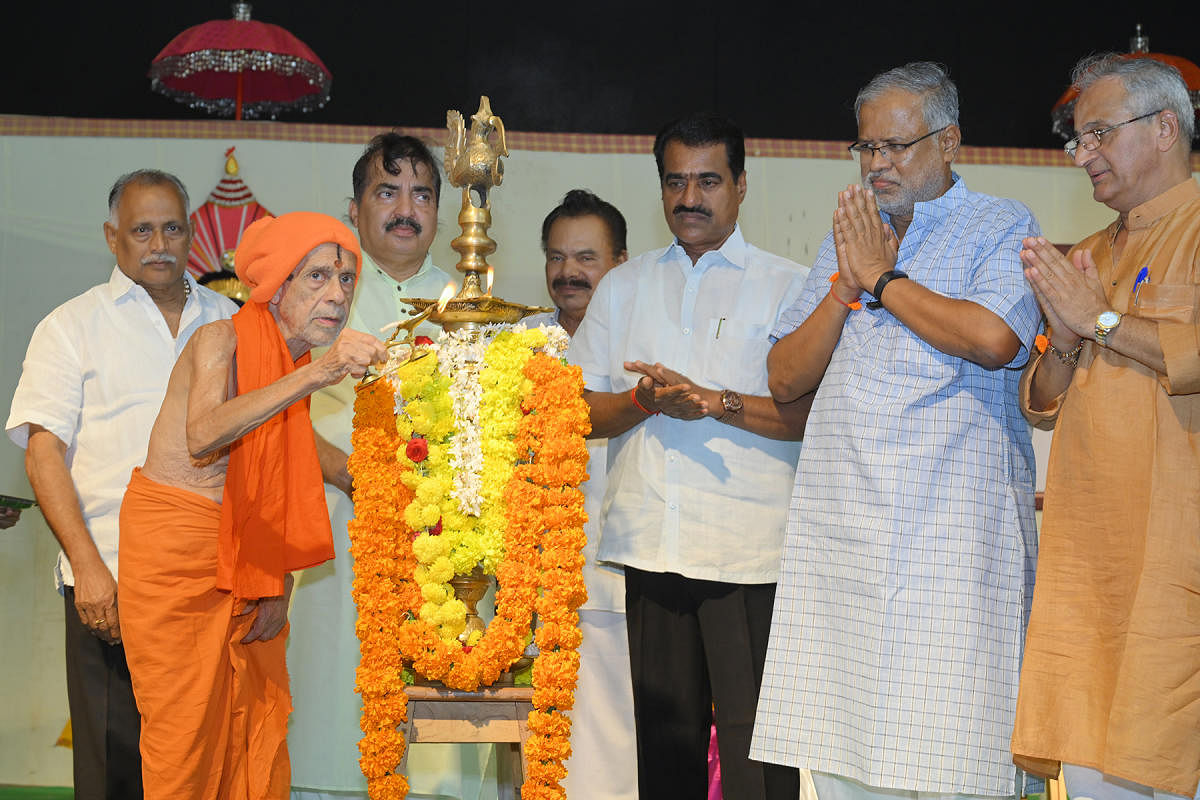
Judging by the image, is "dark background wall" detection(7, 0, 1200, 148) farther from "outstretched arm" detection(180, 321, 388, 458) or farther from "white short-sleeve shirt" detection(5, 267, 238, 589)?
"outstretched arm" detection(180, 321, 388, 458)

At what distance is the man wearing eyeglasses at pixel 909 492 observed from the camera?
2902 mm

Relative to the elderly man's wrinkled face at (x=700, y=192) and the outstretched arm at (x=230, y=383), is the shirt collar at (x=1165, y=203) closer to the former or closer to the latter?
the elderly man's wrinkled face at (x=700, y=192)

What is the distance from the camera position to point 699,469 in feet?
11.8

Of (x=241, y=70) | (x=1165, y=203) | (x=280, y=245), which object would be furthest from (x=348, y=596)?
(x=241, y=70)

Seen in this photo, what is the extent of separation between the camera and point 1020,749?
9.22ft

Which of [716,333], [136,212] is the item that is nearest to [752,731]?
[716,333]

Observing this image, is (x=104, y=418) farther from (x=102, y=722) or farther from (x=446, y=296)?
(x=446, y=296)

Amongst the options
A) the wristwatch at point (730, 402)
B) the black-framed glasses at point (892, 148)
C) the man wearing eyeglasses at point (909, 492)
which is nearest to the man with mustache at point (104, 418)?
the wristwatch at point (730, 402)

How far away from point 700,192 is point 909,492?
1257 mm

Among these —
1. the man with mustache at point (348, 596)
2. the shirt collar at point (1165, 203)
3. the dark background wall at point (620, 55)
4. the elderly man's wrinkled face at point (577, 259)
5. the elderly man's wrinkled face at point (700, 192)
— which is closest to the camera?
the shirt collar at point (1165, 203)

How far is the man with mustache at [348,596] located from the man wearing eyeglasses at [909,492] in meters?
1.75

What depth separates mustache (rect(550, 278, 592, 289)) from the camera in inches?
182

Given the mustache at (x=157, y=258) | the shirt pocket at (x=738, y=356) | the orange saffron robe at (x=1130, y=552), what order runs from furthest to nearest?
the mustache at (x=157, y=258)
the shirt pocket at (x=738, y=356)
the orange saffron robe at (x=1130, y=552)

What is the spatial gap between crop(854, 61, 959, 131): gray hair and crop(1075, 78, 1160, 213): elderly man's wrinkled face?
33 cm
